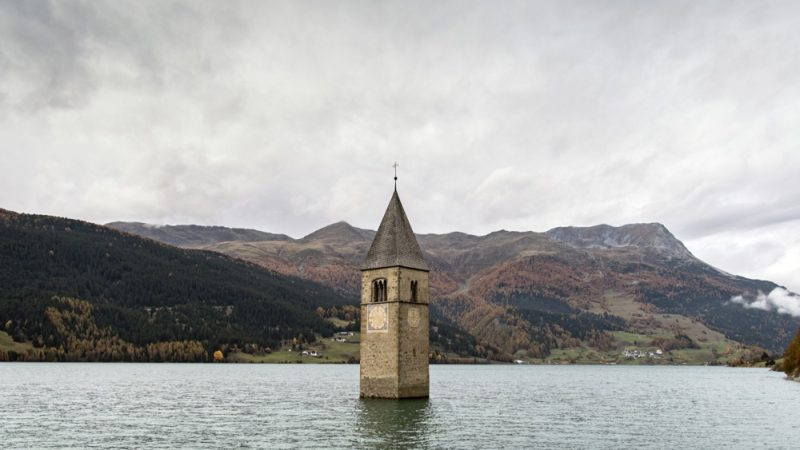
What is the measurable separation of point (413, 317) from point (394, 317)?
272cm

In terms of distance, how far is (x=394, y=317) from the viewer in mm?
66438

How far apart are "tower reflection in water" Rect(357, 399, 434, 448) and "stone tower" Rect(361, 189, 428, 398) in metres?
1.17

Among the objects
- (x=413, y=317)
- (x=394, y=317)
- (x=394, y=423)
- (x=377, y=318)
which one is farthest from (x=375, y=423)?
(x=413, y=317)

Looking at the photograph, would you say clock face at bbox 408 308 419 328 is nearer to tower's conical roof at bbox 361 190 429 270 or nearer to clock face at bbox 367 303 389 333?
clock face at bbox 367 303 389 333

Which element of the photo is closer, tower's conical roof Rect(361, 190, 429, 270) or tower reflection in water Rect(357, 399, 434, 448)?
tower reflection in water Rect(357, 399, 434, 448)

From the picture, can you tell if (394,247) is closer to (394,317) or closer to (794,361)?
(394,317)

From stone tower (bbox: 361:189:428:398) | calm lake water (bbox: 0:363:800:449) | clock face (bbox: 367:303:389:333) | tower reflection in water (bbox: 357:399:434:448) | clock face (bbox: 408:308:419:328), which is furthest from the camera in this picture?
clock face (bbox: 408:308:419:328)

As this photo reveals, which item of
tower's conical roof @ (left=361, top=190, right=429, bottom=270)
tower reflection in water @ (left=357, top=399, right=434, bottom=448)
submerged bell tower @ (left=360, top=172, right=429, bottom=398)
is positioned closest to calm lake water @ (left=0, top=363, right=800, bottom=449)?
tower reflection in water @ (left=357, top=399, right=434, bottom=448)

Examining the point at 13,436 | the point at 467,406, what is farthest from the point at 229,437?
the point at 467,406

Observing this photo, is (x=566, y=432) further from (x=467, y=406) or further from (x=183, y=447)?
(x=183, y=447)

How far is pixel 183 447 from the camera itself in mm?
42969

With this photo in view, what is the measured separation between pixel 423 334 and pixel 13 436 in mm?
36624

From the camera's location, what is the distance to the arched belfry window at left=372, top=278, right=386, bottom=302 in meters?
69.2

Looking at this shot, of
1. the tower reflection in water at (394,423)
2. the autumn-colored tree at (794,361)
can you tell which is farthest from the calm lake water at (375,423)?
the autumn-colored tree at (794,361)
